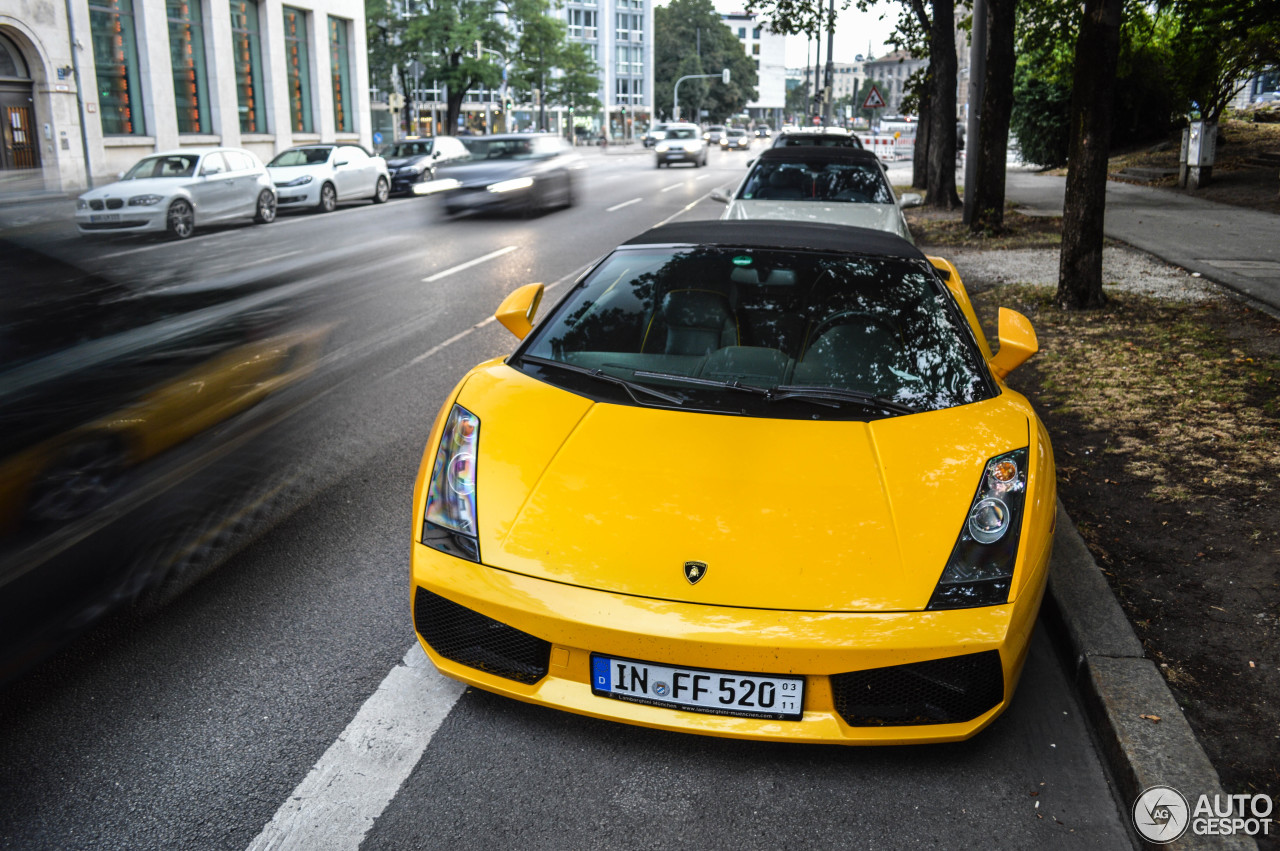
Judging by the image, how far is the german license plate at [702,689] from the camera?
2547 mm

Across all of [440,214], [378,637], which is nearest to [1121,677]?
[378,637]

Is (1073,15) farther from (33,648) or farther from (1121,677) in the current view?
(33,648)

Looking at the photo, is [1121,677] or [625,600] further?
[1121,677]

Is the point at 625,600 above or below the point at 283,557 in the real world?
above

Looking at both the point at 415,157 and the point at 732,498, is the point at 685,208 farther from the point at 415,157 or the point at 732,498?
the point at 732,498

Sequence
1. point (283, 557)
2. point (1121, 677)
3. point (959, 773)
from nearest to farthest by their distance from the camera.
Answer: point (959, 773) < point (1121, 677) < point (283, 557)

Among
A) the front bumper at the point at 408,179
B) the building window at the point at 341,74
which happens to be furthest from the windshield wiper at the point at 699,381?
the building window at the point at 341,74

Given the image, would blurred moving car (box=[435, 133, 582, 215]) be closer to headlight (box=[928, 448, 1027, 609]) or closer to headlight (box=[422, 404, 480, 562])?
headlight (box=[422, 404, 480, 562])

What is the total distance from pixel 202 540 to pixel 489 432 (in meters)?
1.78

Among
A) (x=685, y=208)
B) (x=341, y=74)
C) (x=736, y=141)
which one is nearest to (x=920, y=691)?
(x=685, y=208)

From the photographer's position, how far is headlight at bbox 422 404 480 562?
9.29 feet

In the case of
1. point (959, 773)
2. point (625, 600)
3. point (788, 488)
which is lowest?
point (959, 773)

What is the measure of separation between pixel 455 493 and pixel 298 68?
38.6 metres

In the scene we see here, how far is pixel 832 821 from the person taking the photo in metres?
2.51
